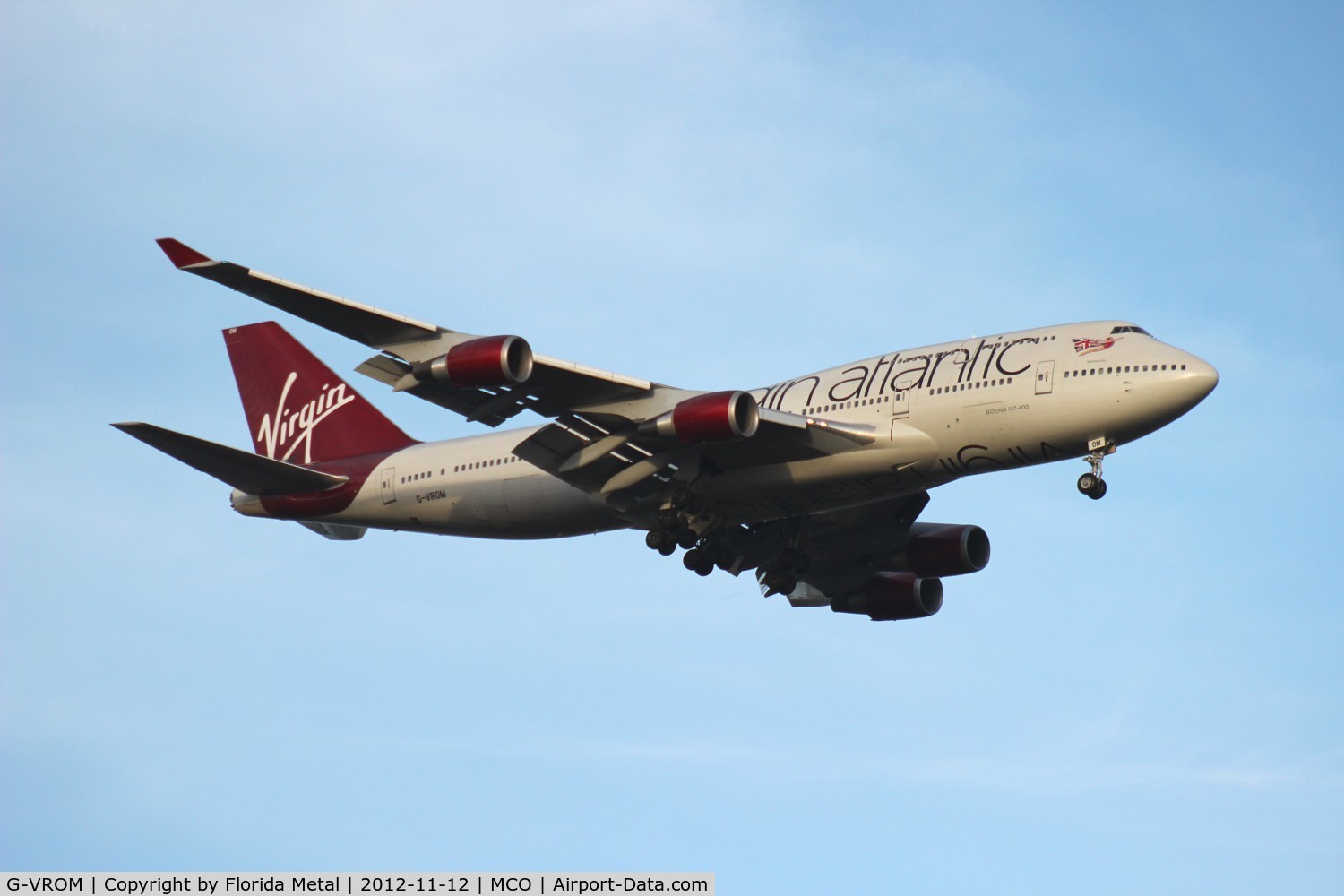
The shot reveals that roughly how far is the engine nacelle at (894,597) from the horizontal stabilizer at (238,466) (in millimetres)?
14740

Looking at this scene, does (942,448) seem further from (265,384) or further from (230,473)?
(265,384)

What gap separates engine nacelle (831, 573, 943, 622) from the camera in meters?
47.2

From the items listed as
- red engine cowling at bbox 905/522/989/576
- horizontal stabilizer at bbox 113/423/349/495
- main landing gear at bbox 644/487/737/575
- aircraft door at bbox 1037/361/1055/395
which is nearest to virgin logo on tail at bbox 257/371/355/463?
horizontal stabilizer at bbox 113/423/349/495

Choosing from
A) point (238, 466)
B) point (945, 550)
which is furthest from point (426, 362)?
point (945, 550)

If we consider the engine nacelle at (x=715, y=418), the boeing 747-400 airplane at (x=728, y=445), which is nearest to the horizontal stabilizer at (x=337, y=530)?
the boeing 747-400 airplane at (x=728, y=445)

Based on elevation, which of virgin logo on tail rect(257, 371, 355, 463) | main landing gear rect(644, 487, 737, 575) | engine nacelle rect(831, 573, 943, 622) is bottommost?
main landing gear rect(644, 487, 737, 575)

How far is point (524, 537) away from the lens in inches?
1705

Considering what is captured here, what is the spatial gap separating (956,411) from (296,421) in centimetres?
2063

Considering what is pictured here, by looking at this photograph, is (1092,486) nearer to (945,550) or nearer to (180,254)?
(945,550)

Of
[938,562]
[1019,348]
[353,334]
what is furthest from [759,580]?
[353,334]

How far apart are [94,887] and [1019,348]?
22.5 m

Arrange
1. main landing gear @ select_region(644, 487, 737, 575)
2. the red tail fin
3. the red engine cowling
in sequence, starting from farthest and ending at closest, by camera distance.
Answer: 1. the red tail fin
2. the red engine cowling
3. main landing gear @ select_region(644, 487, 737, 575)

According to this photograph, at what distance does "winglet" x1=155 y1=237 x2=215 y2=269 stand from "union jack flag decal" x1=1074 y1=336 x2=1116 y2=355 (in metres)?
18.9

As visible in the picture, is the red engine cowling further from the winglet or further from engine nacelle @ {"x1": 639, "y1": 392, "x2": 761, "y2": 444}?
the winglet
